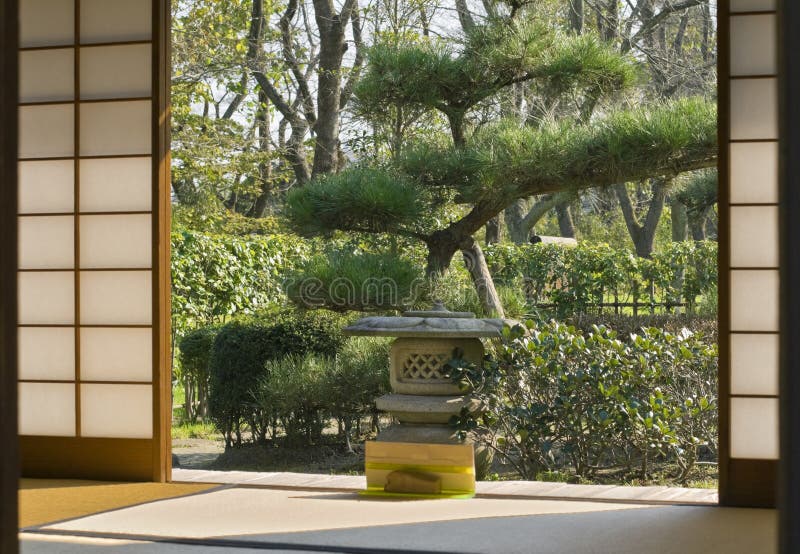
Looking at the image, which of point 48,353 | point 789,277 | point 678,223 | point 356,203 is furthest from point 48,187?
point 678,223

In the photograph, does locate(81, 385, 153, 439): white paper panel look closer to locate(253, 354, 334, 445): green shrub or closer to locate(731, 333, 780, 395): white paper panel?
locate(253, 354, 334, 445): green shrub

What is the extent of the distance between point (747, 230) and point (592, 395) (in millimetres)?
1535

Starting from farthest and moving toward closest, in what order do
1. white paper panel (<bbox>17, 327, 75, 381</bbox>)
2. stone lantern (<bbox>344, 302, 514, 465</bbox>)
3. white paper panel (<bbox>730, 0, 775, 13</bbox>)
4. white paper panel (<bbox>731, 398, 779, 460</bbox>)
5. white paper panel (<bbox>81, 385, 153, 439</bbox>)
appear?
stone lantern (<bbox>344, 302, 514, 465</bbox>), white paper panel (<bbox>17, 327, 75, 381</bbox>), white paper panel (<bbox>81, 385, 153, 439</bbox>), white paper panel (<bbox>730, 0, 775, 13</bbox>), white paper panel (<bbox>731, 398, 779, 460</bbox>)

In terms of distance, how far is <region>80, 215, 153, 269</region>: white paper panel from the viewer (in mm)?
4066

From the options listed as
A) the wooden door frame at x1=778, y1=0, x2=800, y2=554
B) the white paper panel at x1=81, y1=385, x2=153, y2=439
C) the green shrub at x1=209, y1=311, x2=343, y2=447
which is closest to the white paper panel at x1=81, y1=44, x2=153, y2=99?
the white paper panel at x1=81, y1=385, x2=153, y2=439

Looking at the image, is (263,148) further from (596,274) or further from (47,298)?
(47,298)

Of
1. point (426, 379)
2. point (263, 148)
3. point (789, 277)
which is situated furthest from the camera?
point (263, 148)

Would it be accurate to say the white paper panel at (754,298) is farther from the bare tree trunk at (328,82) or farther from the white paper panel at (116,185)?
the bare tree trunk at (328,82)

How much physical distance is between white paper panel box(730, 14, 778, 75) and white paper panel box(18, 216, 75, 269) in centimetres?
302

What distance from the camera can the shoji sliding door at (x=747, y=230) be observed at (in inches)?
139

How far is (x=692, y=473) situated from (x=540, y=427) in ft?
4.09

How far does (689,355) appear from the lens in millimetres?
4820

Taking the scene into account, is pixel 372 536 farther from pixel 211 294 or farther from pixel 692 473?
pixel 211 294

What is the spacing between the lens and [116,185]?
411 cm
